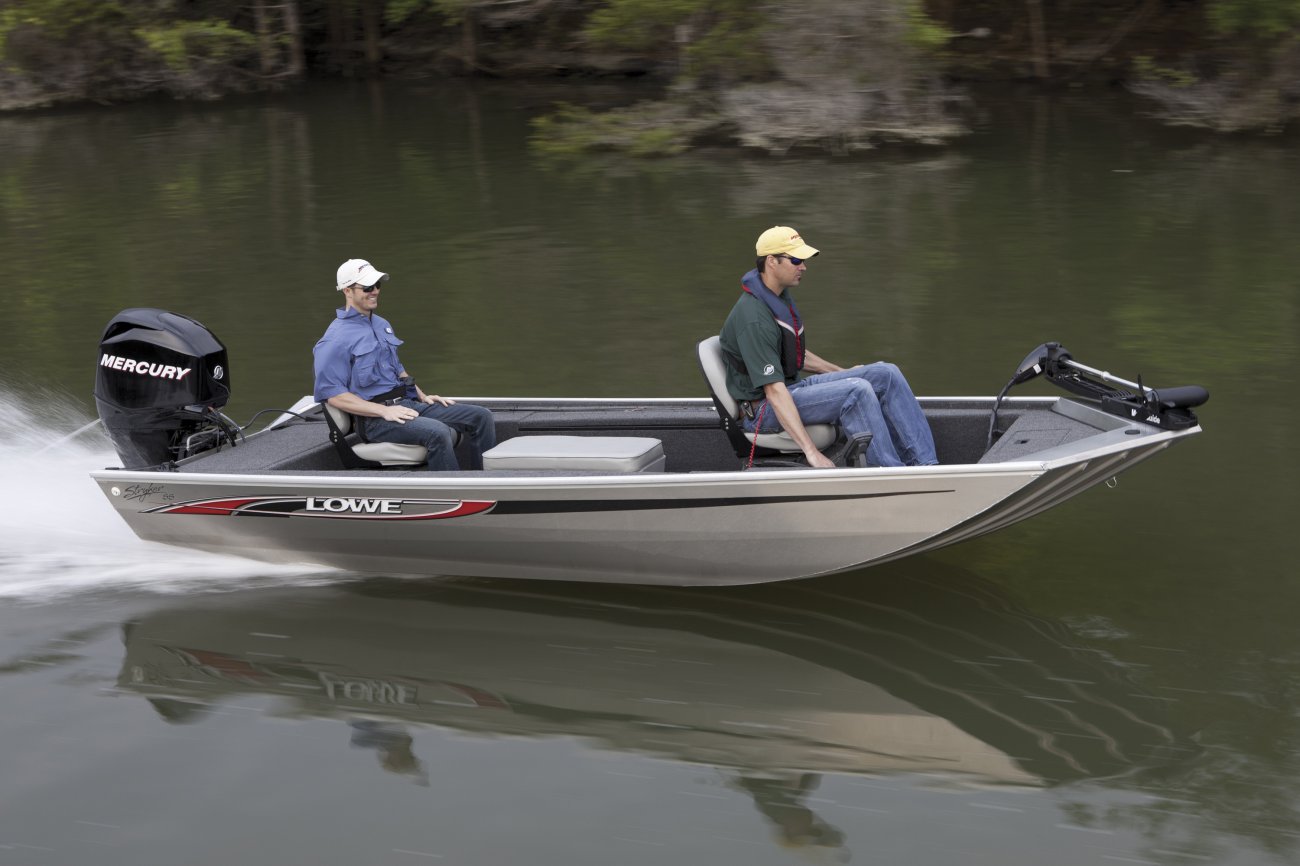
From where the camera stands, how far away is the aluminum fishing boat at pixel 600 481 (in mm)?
5238

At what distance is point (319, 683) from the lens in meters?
5.38

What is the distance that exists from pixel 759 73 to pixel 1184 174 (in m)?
4.96

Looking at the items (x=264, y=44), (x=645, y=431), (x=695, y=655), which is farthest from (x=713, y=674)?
(x=264, y=44)

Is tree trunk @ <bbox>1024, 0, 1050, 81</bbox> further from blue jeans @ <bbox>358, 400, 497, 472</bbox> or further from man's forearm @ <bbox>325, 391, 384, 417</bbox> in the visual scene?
man's forearm @ <bbox>325, 391, 384, 417</bbox>

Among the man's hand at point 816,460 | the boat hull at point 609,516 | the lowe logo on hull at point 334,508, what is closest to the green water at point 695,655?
the boat hull at point 609,516

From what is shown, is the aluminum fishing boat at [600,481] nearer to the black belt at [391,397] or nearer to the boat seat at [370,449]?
the boat seat at [370,449]

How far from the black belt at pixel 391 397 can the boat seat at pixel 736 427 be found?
52.3 inches

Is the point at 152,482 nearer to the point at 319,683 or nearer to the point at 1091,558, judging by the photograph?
the point at 319,683

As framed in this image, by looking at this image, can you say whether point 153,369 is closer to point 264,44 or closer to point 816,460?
point 816,460

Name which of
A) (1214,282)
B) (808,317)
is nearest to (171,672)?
(808,317)

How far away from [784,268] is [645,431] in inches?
44.0

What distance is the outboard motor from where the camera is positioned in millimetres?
6098

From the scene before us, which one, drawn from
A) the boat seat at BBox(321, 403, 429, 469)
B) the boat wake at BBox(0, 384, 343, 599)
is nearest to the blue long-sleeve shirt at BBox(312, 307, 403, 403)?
the boat seat at BBox(321, 403, 429, 469)

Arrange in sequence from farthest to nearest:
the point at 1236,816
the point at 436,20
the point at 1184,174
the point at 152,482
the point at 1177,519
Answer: the point at 436,20
the point at 1184,174
the point at 1177,519
the point at 152,482
the point at 1236,816
